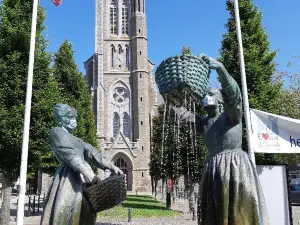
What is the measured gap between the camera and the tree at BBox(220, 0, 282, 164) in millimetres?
13344

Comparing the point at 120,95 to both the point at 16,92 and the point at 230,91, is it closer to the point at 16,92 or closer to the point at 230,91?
the point at 16,92

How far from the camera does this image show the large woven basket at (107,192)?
13.5ft

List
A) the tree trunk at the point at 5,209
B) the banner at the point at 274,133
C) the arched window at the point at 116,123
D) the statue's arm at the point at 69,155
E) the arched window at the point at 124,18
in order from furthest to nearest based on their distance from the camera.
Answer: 1. the arched window at the point at 124,18
2. the arched window at the point at 116,123
3. the tree trunk at the point at 5,209
4. the banner at the point at 274,133
5. the statue's arm at the point at 69,155

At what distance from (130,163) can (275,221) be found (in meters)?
39.8

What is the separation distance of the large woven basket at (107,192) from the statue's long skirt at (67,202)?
88mm

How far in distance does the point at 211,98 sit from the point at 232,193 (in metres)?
1.00

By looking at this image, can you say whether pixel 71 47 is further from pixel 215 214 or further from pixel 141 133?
pixel 141 133

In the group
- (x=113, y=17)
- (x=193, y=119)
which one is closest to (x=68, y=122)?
(x=193, y=119)

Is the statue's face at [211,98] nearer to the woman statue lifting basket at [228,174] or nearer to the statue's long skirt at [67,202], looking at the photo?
the woman statue lifting basket at [228,174]

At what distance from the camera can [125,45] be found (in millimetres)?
50625

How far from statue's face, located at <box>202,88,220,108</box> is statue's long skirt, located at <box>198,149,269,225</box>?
21.6 inches

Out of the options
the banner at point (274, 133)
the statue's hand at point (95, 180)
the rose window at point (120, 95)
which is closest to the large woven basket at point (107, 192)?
the statue's hand at point (95, 180)

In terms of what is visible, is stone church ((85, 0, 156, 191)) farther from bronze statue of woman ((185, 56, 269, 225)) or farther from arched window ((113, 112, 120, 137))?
bronze statue of woman ((185, 56, 269, 225))

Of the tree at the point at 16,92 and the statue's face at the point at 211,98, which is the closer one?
the statue's face at the point at 211,98
